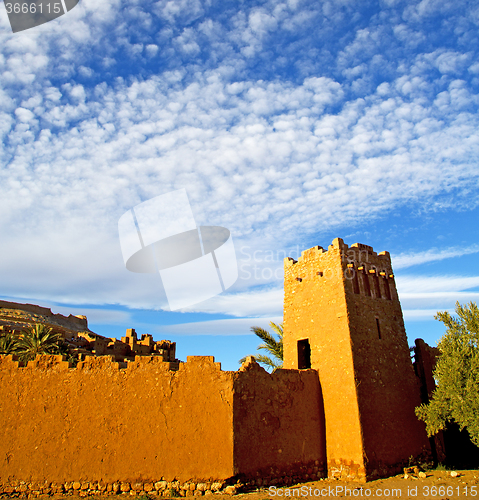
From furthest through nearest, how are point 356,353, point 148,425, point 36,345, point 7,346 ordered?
point 36,345, point 7,346, point 356,353, point 148,425

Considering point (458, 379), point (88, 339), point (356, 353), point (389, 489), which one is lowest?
point (389, 489)

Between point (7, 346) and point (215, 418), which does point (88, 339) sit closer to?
point (7, 346)

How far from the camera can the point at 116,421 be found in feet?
37.9

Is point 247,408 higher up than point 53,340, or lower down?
lower down

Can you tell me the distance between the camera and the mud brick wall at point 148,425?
11.0 m

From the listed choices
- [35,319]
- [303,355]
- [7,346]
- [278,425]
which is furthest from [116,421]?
[35,319]

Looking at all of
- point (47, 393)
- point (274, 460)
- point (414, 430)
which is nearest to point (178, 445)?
point (274, 460)

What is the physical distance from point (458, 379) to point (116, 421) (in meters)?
11.7

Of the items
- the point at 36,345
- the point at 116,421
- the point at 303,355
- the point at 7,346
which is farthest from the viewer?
the point at 36,345

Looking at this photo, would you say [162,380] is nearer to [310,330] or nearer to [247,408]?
[247,408]

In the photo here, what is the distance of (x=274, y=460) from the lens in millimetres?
11648

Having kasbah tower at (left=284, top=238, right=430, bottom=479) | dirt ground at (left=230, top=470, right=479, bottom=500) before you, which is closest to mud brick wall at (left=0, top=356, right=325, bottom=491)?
dirt ground at (left=230, top=470, right=479, bottom=500)

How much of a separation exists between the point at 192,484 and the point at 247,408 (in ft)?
8.75

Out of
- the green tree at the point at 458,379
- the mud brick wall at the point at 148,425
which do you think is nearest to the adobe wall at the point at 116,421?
the mud brick wall at the point at 148,425
